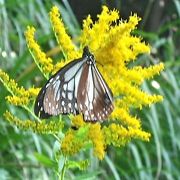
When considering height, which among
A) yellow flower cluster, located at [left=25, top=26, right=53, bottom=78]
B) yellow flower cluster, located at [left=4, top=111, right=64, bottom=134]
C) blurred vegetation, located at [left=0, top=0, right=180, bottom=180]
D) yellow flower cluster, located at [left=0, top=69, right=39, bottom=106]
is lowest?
yellow flower cluster, located at [left=4, top=111, right=64, bottom=134]

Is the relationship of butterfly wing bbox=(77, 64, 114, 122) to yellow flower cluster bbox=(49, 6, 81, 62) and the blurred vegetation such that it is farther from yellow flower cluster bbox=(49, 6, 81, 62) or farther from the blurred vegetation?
the blurred vegetation

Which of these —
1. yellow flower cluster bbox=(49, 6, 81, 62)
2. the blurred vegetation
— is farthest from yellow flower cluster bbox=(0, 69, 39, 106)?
the blurred vegetation

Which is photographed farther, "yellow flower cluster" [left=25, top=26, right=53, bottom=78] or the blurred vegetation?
the blurred vegetation

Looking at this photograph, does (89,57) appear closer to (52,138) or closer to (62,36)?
(62,36)

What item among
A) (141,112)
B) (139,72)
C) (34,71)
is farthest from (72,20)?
(139,72)

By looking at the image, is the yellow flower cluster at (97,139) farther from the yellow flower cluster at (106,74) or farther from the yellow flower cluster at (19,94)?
the yellow flower cluster at (19,94)

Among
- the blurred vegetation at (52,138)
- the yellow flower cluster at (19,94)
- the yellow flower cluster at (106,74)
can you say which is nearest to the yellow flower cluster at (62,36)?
the yellow flower cluster at (106,74)

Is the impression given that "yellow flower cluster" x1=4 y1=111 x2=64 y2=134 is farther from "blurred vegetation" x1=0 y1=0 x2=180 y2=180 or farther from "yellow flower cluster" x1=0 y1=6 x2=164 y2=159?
"blurred vegetation" x1=0 y1=0 x2=180 y2=180

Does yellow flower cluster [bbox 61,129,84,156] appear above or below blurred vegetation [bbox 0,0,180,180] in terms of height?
below

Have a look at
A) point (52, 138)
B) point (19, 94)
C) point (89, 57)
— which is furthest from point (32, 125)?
point (52, 138)
